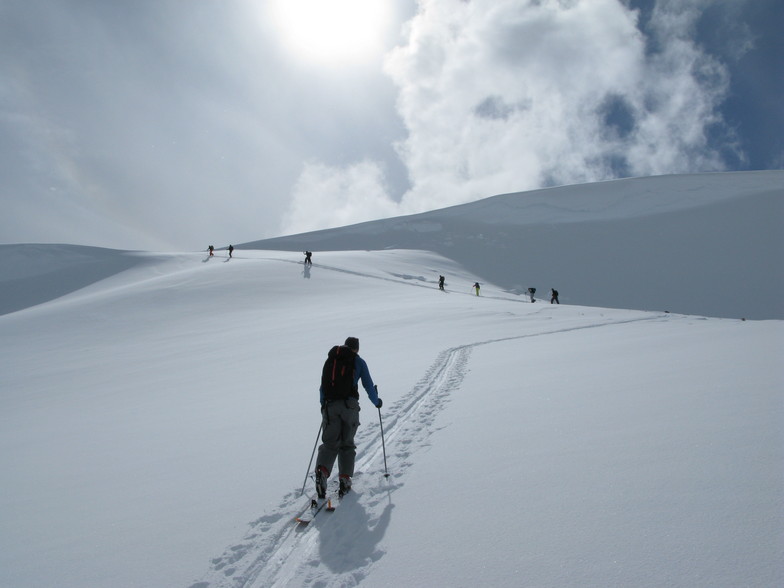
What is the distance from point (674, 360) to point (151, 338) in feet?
60.4

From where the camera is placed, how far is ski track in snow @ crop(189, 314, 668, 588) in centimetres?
333

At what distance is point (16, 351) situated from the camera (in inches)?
678

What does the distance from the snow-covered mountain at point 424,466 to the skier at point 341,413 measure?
0.33m

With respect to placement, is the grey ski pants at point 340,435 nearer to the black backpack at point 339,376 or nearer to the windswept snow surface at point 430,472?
the black backpack at point 339,376

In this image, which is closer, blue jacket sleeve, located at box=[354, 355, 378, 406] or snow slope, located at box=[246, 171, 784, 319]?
blue jacket sleeve, located at box=[354, 355, 378, 406]

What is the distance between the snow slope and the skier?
37.8 meters

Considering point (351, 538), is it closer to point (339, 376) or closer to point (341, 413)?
point (341, 413)

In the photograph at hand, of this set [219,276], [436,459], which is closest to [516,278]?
[219,276]

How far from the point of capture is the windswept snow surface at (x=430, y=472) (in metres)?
3.12

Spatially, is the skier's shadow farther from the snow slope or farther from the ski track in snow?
the snow slope

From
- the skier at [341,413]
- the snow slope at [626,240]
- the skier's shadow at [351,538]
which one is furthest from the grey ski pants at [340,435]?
the snow slope at [626,240]

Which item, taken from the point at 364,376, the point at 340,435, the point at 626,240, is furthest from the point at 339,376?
the point at 626,240

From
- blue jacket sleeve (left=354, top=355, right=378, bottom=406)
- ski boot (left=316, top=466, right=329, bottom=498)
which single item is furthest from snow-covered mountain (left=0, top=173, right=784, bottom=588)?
blue jacket sleeve (left=354, top=355, right=378, bottom=406)

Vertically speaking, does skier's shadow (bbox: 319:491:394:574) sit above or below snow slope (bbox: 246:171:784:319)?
below
